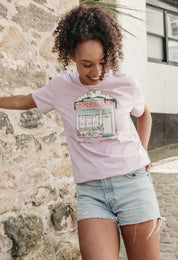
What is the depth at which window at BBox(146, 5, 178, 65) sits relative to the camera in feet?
34.3

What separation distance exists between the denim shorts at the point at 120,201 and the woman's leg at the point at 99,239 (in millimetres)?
35

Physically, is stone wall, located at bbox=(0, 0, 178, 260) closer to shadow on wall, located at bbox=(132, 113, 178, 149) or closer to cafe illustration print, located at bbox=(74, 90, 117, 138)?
cafe illustration print, located at bbox=(74, 90, 117, 138)

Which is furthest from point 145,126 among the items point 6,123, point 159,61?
point 159,61

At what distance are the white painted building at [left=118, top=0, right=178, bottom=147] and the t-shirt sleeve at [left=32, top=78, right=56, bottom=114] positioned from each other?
23.2 feet

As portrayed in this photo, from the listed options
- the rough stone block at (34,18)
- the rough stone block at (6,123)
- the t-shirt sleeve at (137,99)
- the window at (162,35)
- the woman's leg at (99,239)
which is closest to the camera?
the woman's leg at (99,239)

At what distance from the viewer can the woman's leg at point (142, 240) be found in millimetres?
1876

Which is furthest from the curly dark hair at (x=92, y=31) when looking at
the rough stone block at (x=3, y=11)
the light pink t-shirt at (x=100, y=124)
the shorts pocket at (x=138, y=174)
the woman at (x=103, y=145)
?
the rough stone block at (x=3, y=11)

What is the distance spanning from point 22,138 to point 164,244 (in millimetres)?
2224

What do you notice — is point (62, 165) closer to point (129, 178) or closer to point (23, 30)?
point (23, 30)

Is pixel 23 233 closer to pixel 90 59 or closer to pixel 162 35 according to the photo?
pixel 90 59

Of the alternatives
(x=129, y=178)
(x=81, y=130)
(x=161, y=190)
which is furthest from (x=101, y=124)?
(x=161, y=190)

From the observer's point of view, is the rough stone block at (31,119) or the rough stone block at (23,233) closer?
the rough stone block at (23,233)

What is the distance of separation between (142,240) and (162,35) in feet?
31.9

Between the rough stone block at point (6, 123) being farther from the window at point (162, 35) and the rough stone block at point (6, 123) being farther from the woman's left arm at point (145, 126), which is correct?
the window at point (162, 35)
